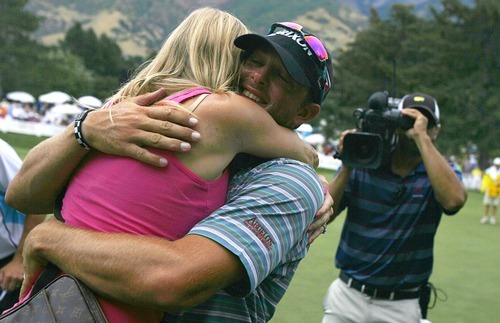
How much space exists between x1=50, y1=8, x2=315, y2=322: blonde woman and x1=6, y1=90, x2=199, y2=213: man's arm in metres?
0.03

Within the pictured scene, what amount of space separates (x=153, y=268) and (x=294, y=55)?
0.78m

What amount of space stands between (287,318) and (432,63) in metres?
43.2

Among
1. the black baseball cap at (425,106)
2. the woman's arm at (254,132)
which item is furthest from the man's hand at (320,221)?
the black baseball cap at (425,106)

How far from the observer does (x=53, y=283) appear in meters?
1.94

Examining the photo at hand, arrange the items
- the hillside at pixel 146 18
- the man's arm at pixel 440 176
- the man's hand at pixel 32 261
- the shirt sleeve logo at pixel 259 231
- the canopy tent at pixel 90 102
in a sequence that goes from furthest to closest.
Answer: the hillside at pixel 146 18 → the man's arm at pixel 440 176 → the canopy tent at pixel 90 102 → the man's hand at pixel 32 261 → the shirt sleeve logo at pixel 259 231

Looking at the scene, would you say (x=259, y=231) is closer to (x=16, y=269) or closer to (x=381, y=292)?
(x=16, y=269)

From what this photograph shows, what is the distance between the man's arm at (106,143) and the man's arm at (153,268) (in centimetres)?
24

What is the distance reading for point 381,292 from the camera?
4.80 m

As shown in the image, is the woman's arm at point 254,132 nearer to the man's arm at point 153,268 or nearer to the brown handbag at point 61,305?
the man's arm at point 153,268

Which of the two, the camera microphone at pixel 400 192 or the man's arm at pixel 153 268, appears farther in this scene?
the camera microphone at pixel 400 192

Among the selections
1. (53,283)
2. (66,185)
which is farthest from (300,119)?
(53,283)

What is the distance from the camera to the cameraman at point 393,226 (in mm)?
4762

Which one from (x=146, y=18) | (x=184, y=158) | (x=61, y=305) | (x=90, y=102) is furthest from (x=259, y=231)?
(x=146, y=18)

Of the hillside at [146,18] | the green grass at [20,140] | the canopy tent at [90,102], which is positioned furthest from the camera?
the hillside at [146,18]
